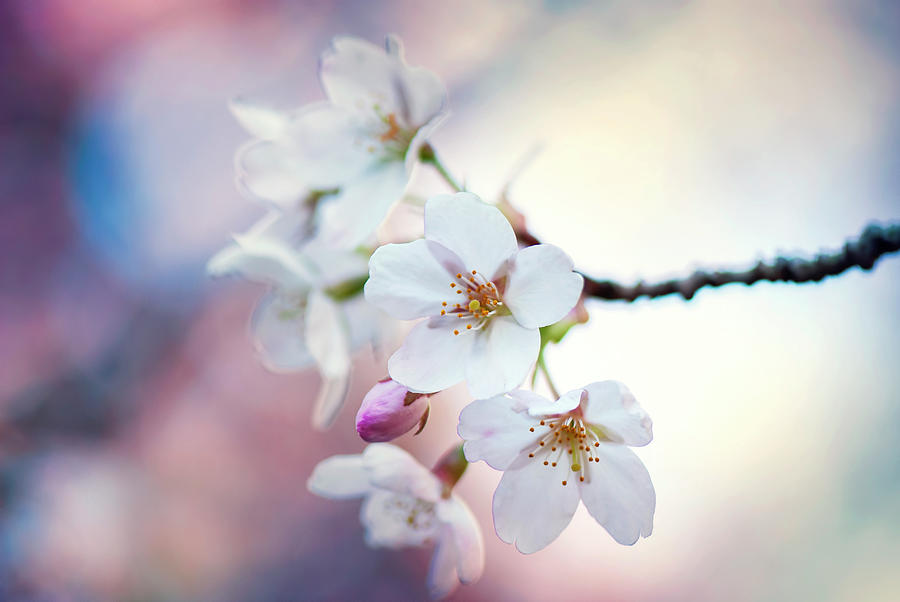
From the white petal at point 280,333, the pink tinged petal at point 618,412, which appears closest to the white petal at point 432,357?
the pink tinged petal at point 618,412

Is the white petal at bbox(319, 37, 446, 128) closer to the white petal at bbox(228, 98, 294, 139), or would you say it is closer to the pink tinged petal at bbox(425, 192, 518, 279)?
the white petal at bbox(228, 98, 294, 139)

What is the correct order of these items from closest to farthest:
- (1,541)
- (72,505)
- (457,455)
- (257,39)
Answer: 1. (457,455)
2. (1,541)
3. (72,505)
4. (257,39)

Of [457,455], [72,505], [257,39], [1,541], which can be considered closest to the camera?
[457,455]

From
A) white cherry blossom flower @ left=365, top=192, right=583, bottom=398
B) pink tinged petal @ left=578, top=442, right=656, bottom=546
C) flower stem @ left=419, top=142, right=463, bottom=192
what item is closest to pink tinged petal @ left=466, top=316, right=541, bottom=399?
white cherry blossom flower @ left=365, top=192, right=583, bottom=398

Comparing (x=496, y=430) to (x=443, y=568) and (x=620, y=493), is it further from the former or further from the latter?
(x=443, y=568)

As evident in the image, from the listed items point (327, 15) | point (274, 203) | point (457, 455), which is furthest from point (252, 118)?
point (327, 15)

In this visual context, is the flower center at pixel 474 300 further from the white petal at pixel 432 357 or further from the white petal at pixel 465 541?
the white petal at pixel 465 541

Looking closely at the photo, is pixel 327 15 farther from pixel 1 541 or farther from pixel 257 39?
pixel 1 541
